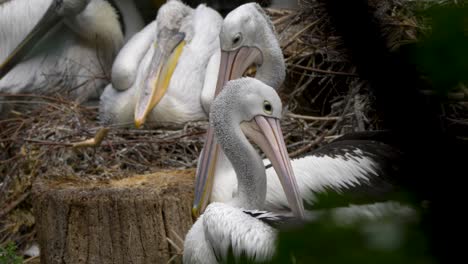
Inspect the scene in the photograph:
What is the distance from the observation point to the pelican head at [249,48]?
3676mm

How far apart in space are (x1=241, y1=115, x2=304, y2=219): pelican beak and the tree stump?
45cm

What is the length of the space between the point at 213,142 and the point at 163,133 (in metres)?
1.09

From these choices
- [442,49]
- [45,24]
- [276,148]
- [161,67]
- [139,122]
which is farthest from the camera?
[45,24]

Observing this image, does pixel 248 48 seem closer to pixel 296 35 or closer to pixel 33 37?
pixel 296 35

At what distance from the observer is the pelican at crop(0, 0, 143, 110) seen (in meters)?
5.43

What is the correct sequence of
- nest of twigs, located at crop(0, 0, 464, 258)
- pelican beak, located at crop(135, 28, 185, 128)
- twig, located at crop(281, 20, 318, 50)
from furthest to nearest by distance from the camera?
pelican beak, located at crop(135, 28, 185, 128) < twig, located at crop(281, 20, 318, 50) < nest of twigs, located at crop(0, 0, 464, 258)

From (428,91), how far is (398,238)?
0.25 ft

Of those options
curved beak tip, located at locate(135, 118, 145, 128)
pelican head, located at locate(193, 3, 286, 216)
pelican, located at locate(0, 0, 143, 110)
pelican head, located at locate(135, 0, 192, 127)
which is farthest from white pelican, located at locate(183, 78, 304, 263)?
pelican, located at locate(0, 0, 143, 110)

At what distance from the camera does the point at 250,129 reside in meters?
2.89

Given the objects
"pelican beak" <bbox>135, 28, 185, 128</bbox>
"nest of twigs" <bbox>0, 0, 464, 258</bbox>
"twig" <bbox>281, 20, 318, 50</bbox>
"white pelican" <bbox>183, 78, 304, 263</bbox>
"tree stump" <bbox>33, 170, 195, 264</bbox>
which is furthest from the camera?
"pelican beak" <bbox>135, 28, 185, 128</bbox>

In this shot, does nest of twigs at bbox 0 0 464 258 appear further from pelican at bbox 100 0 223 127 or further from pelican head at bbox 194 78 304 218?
pelican head at bbox 194 78 304 218

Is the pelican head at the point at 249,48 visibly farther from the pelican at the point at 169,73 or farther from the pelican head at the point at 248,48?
the pelican at the point at 169,73

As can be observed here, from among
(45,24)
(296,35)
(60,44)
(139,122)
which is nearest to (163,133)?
(139,122)

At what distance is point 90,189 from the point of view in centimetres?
315
